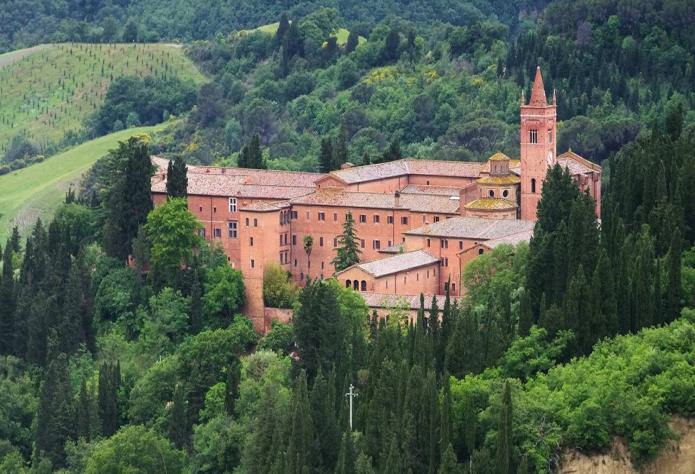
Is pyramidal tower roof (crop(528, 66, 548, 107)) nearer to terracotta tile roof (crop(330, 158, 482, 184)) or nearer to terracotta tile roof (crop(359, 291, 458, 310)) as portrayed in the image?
terracotta tile roof (crop(330, 158, 482, 184))

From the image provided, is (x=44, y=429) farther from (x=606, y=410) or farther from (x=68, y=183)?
(x=68, y=183)

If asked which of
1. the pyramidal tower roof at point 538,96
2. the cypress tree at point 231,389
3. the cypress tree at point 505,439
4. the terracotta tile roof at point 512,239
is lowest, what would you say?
the cypress tree at point 231,389

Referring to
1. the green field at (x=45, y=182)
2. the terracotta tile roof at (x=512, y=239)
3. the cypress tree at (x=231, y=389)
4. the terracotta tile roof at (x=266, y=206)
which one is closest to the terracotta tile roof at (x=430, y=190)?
the terracotta tile roof at (x=266, y=206)

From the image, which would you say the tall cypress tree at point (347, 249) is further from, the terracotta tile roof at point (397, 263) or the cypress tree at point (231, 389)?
the cypress tree at point (231, 389)

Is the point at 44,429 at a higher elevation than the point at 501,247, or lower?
lower

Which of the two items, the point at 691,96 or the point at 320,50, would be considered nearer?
the point at 691,96

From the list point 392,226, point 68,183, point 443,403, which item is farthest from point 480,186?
point 68,183
